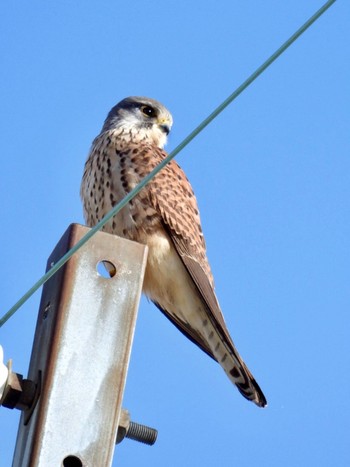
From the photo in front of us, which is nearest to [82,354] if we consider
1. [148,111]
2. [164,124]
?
[164,124]

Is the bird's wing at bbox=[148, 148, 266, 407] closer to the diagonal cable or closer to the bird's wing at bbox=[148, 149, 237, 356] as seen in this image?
the bird's wing at bbox=[148, 149, 237, 356]

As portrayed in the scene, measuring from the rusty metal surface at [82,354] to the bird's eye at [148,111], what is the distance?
144 inches

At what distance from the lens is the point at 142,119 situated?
5.86m

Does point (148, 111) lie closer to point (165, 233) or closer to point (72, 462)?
point (165, 233)

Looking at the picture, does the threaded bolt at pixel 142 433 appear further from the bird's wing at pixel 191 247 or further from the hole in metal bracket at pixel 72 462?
the bird's wing at pixel 191 247

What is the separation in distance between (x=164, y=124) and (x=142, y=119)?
0.43 feet

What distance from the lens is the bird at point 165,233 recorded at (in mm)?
4523

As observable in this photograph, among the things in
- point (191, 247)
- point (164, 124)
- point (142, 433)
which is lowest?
point (142, 433)

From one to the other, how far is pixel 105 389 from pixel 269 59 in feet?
2.78

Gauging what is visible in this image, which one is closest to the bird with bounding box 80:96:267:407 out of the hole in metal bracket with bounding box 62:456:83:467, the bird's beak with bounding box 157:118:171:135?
the bird's beak with bounding box 157:118:171:135

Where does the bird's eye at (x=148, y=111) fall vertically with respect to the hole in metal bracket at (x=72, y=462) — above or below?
above

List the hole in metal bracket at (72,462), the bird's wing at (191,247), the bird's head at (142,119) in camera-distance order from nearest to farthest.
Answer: the hole in metal bracket at (72,462) → the bird's wing at (191,247) → the bird's head at (142,119)

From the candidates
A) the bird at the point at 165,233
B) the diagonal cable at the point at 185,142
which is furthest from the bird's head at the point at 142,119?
the diagonal cable at the point at 185,142

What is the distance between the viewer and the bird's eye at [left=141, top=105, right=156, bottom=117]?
233 inches
